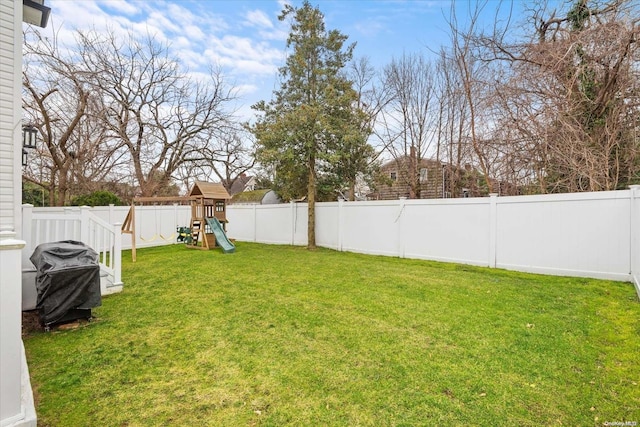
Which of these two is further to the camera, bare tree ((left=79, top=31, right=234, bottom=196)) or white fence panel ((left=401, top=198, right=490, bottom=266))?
bare tree ((left=79, top=31, right=234, bottom=196))

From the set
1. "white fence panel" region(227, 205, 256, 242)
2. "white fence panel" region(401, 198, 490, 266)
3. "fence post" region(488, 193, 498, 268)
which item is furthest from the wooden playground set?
"fence post" region(488, 193, 498, 268)

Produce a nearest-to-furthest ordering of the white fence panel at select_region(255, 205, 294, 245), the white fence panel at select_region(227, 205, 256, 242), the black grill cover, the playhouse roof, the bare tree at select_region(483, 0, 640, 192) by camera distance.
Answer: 1. the black grill cover
2. the bare tree at select_region(483, 0, 640, 192)
3. the playhouse roof
4. the white fence panel at select_region(255, 205, 294, 245)
5. the white fence panel at select_region(227, 205, 256, 242)

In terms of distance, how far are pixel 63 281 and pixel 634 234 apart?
8.11 metres

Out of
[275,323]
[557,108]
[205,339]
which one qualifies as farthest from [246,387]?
[557,108]

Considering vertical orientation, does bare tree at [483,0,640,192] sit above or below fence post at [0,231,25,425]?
above

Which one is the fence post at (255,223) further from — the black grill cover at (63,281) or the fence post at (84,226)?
the black grill cover at (63,281)

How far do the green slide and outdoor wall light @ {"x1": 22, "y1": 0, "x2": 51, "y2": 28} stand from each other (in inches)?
254

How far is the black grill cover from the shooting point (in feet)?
11.7

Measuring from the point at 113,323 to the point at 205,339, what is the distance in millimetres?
1396

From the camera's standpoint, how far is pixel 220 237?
10.4 m

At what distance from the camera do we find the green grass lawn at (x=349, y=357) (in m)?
2.18

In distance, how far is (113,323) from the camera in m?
3.85

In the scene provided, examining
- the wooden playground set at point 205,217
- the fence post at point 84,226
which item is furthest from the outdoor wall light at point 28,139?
the wooden playground set at point 205,217

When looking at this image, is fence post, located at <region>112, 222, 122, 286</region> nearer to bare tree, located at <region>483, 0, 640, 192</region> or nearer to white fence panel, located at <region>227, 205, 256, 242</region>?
white fence panel, located at <region>227, 205, 256, 242</region>
